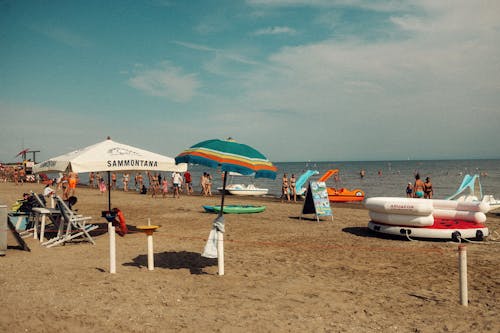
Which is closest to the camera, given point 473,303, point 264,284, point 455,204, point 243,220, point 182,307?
point 182,307

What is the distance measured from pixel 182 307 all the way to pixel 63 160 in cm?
583

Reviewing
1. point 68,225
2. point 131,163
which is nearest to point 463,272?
point 131,163

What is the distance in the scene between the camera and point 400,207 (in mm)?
11203

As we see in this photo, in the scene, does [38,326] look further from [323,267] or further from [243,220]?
[243,220]

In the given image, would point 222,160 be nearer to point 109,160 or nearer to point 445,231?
point 109,160

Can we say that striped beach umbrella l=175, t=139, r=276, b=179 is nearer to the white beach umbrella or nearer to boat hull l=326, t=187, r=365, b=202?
the white beach umbrella

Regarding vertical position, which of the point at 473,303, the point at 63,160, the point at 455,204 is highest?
the point at 63,160

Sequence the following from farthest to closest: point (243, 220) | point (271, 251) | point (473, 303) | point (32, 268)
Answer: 1. point (243, 220)
2. point (271, 251)
3. point (32, 268)
4. point (473, 303)

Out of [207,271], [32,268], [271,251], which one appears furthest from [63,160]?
[271,251]

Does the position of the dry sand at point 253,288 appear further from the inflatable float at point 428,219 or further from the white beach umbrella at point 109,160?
the white beach umbrella at point 109,160

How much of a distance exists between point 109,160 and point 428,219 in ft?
27.8

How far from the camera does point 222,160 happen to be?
693 centimetres

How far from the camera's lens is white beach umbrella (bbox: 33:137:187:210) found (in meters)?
9.34

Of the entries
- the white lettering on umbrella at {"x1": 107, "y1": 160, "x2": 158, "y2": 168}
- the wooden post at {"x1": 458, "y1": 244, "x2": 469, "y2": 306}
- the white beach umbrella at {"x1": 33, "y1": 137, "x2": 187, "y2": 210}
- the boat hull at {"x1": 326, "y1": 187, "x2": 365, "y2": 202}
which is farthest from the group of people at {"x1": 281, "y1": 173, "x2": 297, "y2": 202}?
the wooden post at {"x1": 458, "y1": 244, "x2": 469, "y2": 306}
